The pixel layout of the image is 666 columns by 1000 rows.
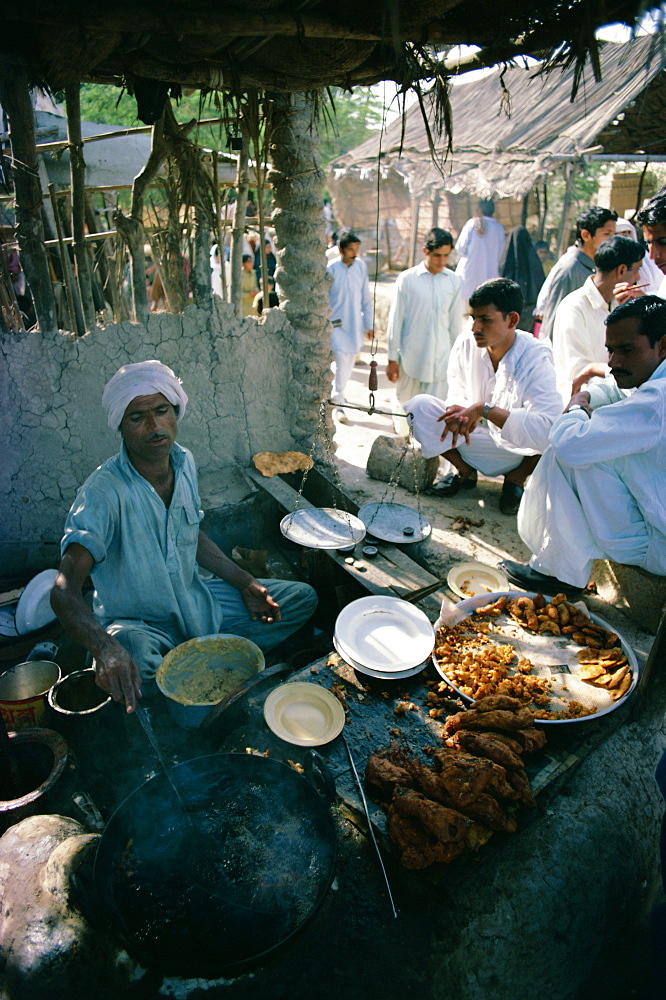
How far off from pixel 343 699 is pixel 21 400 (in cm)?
302

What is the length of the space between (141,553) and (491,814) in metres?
2.06

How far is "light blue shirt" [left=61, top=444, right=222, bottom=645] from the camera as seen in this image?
2.90 meters

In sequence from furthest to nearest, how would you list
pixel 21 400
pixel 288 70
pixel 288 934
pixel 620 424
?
pixel 21 400 → pixel 620 424 → pixel 288 70 → pixel 288 934

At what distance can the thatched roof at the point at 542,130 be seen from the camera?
30.8ft

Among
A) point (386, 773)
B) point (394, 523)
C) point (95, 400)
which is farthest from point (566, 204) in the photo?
point (386, 773)

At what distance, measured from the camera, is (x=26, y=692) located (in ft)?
10.9

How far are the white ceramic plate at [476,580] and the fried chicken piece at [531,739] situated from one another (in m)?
1.20

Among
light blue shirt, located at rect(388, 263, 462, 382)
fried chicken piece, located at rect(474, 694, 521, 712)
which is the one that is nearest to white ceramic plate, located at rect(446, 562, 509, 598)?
fried chicken piece, located at rect(474, 694, 521, 712)

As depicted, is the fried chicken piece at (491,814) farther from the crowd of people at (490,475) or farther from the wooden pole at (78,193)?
the wooden pole at (78,193)

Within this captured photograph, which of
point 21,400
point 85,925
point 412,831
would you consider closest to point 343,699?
point 412,831

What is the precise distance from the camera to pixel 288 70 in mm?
2779

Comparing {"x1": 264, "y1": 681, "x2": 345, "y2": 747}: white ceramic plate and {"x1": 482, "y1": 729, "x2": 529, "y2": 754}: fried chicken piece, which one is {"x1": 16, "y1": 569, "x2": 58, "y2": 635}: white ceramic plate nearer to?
{"x1": 264, "y1": 681, "x2": 345, "y2": 747}: white ceramic plate

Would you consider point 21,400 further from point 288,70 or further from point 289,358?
point 288,70

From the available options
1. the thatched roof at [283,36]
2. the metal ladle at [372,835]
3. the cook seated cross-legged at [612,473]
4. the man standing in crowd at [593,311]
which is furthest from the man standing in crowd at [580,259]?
the metal ladle at [372,835]
